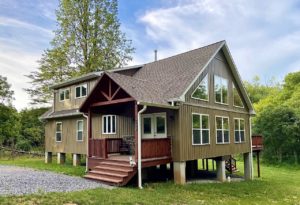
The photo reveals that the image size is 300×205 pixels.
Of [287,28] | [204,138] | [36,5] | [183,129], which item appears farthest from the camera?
[287,28]

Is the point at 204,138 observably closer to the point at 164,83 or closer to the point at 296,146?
the point at 164,83

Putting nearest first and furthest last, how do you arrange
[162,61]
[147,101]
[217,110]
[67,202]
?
[67,202] → [147,101] → [217,110] → [162,61]

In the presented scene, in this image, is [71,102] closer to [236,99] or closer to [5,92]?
[5,92]

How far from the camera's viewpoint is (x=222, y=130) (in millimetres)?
16453

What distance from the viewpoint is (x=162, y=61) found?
60.8 feet

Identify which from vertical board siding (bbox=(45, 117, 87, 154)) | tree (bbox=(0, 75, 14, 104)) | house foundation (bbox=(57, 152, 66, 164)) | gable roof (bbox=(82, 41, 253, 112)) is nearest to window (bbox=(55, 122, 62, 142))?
vertical board siding (bbox=(45, 117, 87, 154))

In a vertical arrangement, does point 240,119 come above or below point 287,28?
below

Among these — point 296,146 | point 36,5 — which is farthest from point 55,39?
point 296,146

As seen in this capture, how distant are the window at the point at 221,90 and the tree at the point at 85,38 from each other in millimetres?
13624

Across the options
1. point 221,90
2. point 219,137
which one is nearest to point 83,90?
point 221,90

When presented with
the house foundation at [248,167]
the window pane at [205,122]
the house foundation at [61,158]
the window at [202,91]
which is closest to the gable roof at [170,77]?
the window at [202,91]

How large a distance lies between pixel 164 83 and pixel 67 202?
8453mm

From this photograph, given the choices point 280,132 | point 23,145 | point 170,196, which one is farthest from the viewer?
point 23,145

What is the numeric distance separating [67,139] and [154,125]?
842 centimetres
